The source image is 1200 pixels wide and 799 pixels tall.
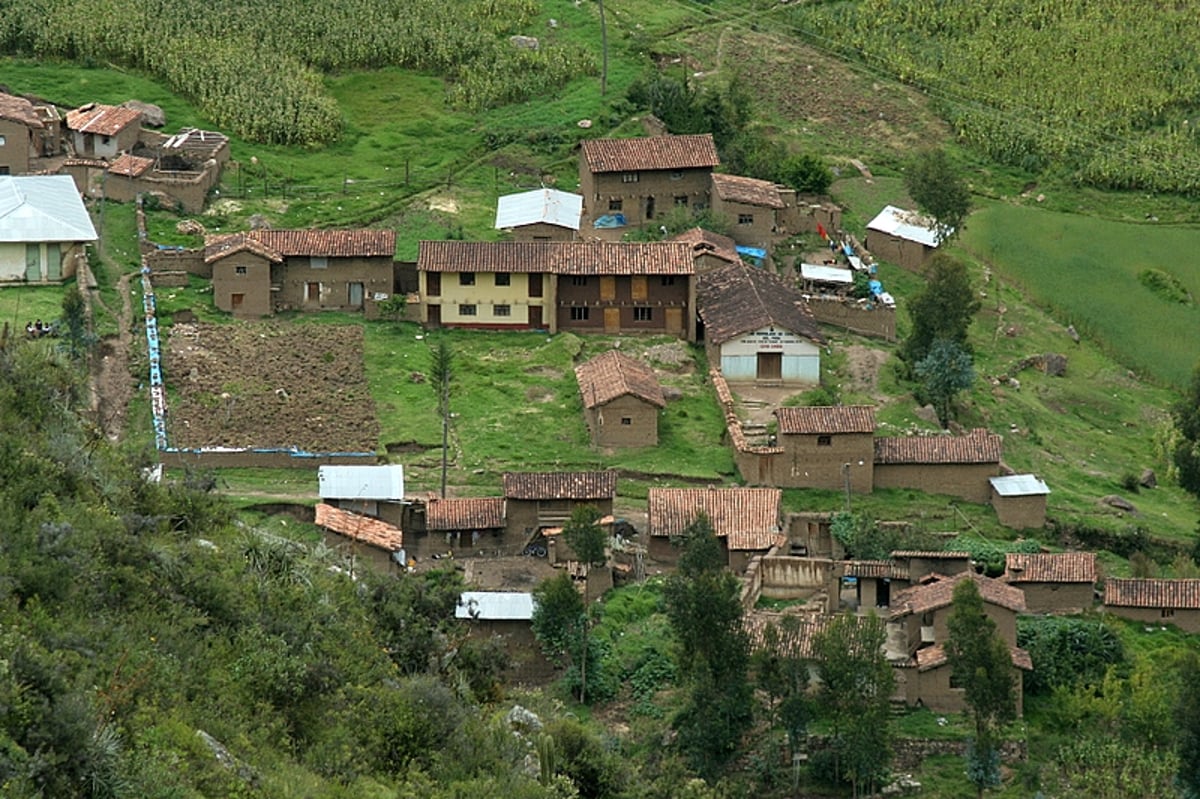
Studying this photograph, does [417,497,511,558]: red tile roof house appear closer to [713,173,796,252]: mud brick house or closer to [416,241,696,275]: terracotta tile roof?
[416,241,696,275]: terracotta tile roof

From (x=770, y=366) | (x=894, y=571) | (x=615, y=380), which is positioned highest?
(x=770, y=366)

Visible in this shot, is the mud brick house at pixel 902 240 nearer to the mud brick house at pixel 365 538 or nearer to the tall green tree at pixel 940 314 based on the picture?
the tall green tree at pixel 940 314

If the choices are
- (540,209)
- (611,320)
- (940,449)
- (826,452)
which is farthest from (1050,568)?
(540,209)

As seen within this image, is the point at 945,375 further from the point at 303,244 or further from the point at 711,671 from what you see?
the point at 303,244

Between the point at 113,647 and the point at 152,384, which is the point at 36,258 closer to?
the point at 152,384

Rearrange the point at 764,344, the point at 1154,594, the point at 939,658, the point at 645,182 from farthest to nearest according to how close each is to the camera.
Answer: the point at 645,182, the point at 764,344, the point at 1154,594, the point at 939,658

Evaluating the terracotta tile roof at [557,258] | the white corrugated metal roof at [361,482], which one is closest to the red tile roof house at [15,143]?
the terracotta tile roof at [557,258]

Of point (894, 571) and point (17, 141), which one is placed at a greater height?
point (17, 141)
